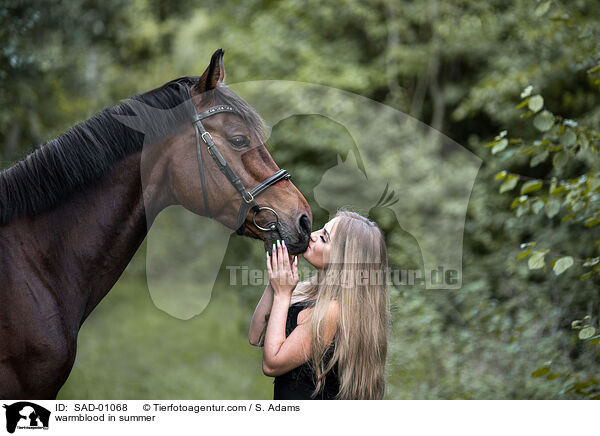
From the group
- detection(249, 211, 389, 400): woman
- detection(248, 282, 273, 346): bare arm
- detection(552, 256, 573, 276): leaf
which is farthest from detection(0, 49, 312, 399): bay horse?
detection(552, 256, 573, 276): leaf

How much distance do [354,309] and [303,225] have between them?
447 mm

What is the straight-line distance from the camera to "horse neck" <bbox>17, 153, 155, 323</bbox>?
2.19 metres

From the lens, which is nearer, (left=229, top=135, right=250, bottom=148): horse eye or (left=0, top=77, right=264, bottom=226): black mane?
(left=0, top=77, right=264, bottom=226): black mane

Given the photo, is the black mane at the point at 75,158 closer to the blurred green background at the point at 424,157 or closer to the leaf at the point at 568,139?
the blurred green background at the point at 424,157

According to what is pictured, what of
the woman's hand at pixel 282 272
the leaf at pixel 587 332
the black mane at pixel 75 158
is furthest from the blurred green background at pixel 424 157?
the woman's hand at pixel 282 272

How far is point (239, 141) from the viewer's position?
2.35 meters

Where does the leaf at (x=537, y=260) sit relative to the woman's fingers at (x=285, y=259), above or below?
above

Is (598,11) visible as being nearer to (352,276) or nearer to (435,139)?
(435,139)

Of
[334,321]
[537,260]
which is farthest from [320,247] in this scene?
[537,260]

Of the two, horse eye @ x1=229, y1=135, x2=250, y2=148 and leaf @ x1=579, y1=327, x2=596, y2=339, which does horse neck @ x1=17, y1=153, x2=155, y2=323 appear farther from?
leaf @ x1=579, y1=327, x2=596, y2=339

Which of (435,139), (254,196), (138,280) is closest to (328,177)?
(254,196)

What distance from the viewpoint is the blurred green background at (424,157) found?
13.1ft
